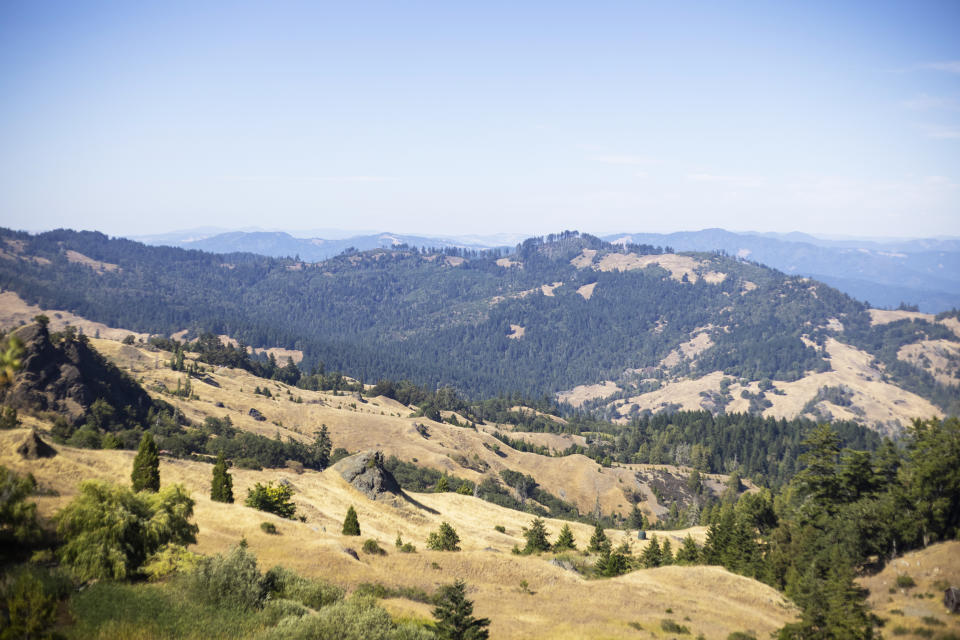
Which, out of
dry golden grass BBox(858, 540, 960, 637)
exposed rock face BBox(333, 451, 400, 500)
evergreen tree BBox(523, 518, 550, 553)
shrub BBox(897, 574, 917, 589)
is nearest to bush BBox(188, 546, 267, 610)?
evergreen tree BBox(523, 518, 550, 553)

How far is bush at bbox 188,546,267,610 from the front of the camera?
32625 mm

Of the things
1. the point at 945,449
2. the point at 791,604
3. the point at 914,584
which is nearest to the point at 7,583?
the point at 791,604

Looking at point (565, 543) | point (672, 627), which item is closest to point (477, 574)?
point (672, 627)

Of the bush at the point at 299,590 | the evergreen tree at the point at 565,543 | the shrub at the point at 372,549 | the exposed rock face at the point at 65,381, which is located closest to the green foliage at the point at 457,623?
the bush at the point at 299,590

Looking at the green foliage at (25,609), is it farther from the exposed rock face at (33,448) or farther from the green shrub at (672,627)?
the green shrub at (672,627)

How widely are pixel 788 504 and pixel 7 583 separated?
129m

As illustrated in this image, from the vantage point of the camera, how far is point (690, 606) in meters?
58.7

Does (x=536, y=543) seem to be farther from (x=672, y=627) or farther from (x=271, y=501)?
(x=271, y=501)

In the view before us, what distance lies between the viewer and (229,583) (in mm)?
33438

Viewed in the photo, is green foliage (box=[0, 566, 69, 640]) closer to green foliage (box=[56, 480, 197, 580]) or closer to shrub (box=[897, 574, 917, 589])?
green foliage (box=[56, 480, 197, 580])

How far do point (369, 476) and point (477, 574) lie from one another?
123 feet

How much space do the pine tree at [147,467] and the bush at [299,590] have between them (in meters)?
25.3

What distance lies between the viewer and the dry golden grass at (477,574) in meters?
47.8

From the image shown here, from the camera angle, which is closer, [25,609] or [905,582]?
[25,609]
